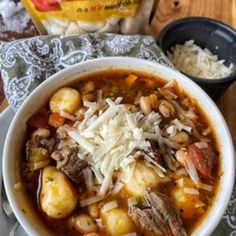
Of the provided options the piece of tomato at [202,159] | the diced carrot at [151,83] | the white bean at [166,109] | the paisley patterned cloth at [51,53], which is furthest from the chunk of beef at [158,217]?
the paisley patterned cloth at [51,53]

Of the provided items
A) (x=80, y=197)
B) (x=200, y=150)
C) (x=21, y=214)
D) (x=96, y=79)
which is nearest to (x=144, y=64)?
(x=96, y=79)

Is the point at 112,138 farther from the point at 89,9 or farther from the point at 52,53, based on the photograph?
the point at 89,9

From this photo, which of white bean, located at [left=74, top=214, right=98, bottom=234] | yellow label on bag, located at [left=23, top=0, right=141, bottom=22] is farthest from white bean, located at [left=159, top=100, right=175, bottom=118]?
yellow label on bag, located at [left=23, top=0, right=141, bottom=22]

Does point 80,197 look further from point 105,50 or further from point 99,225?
point 105,50

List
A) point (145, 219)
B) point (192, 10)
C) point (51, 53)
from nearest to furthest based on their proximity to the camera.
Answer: point (145, 219) < point (51, 53) < point (192, 10)

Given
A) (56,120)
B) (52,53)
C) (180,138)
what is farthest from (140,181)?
(52,53)

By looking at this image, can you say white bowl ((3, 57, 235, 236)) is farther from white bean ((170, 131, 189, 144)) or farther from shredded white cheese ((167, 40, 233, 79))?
shredded white cheese ((167, 40, 233, 79))

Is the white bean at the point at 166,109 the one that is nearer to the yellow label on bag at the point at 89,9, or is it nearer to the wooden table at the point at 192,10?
the yellow label on bag at the point at 89,9
